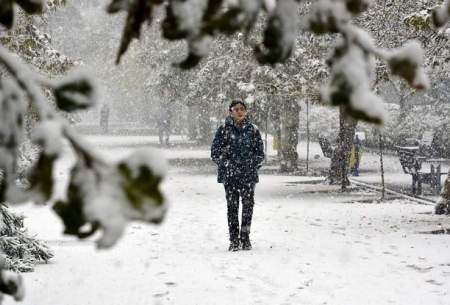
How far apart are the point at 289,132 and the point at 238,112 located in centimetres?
1237

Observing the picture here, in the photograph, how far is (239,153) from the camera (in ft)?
→ 24.0

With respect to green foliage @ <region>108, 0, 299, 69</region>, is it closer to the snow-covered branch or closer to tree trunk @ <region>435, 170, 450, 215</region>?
the snow-covered branch

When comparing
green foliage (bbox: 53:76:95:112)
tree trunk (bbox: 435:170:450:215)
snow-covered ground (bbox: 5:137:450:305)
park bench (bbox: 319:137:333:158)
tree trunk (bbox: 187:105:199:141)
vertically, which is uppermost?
tree trunk (bbox: 187:105:199:141)

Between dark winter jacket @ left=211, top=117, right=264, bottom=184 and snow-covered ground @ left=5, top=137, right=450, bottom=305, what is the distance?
0.97 m

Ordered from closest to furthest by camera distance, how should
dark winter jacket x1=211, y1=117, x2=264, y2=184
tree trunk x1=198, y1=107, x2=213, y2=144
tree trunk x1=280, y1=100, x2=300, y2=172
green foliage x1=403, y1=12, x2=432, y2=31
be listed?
dark winter jacket x1=211, y1=117, x2=264, y2=184 < green foliage x1=403, y1=12, x2=432, y2=31 < tree trunk x1=280, y1=100, x2=300, y2=172 < tree trunk x1=198, y1=107, x2=213, y2=144

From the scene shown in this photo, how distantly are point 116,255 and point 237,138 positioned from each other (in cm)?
208

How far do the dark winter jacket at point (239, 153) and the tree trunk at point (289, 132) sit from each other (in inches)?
462

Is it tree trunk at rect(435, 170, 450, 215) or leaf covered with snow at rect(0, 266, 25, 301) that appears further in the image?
tree trunk at rect(435, 170, 450, 215)

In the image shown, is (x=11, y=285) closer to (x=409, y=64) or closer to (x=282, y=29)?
(x=282, y=29)

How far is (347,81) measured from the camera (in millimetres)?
1049

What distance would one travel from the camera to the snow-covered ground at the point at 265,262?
562cm

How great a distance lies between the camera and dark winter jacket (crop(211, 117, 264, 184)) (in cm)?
730

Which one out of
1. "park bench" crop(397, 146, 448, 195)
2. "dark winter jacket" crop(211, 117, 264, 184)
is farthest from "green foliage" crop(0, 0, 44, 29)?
"park bench" crop(397, 146, 448, 195)

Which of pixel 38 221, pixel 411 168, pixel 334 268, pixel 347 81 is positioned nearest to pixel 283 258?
pixel 334 268
